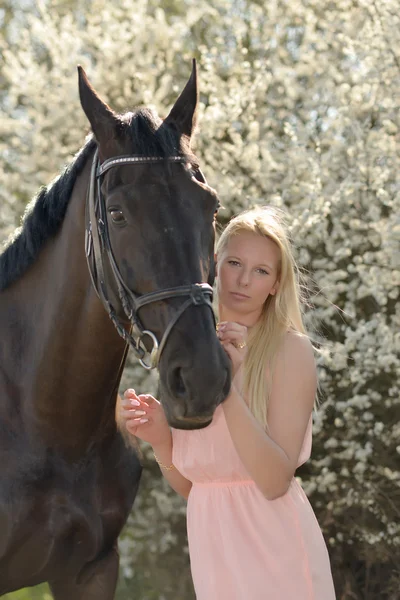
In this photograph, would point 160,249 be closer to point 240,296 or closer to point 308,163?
point 240,296

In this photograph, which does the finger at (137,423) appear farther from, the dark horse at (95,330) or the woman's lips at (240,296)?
the woman's lips at (240,296)

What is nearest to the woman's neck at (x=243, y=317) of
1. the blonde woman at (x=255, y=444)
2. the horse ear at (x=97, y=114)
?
the blonde woman at (x=255, y=444)

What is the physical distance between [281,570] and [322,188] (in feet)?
12.2

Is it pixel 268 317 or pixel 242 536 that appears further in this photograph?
pixel 268 317

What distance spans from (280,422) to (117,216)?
2.56 ft

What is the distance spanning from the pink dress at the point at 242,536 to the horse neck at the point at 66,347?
1.34 feet

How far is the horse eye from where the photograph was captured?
7.69 ft

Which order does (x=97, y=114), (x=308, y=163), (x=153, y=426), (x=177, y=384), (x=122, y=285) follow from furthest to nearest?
(x=308, y=163)
(x=153, y=426)
(x=97, y=114)
(x=122, y=285)
(x=177, y=384)

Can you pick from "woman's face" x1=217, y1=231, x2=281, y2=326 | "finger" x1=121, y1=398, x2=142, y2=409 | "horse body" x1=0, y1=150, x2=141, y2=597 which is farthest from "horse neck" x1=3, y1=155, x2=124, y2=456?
"woman's face" x1=217, y1=231, x2=281, y2=326

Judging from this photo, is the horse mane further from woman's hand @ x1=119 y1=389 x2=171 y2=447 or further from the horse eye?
woman's hand @ x1=119 y1=389 x2=171 y2=447

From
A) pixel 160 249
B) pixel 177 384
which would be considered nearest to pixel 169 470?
pixel 177 384

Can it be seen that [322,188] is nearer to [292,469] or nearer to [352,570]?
[352,570]

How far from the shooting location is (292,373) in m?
2.53

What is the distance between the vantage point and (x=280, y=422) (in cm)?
249
